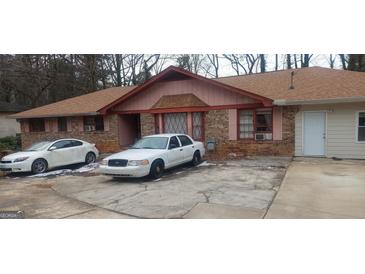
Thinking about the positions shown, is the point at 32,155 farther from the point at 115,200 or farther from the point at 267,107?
the point at 267,107

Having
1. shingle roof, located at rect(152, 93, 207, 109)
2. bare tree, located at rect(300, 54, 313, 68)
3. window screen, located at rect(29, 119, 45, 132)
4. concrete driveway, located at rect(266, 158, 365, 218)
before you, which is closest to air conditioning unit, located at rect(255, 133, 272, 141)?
concrete driveway, located at rect(266, 158, 365, 218)

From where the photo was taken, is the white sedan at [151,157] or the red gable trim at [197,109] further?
the red gable trim at [197,109]

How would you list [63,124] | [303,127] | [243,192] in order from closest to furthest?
[243,192] < [303,127] < [63,124]

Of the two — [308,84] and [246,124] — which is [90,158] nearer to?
[246,124]

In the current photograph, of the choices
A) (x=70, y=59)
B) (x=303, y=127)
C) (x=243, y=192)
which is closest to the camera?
(x=243, y=192)

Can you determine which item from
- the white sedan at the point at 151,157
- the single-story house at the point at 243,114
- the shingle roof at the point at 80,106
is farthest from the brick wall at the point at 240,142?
the shingle roof at the point at 80,106

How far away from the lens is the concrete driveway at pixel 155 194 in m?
6.16

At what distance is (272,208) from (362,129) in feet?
28.5

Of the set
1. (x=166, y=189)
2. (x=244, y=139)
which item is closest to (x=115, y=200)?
(x=166, y=189)

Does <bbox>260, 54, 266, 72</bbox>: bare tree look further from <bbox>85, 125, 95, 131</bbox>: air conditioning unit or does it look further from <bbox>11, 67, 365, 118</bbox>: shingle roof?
<bbox>85, 125, 95, 131</bbox>: air conditioning unit

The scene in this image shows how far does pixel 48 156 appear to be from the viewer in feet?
40.0

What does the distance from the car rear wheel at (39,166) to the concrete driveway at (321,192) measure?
947cm

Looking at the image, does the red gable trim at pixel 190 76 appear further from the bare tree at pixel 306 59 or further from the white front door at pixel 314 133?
the bare tree at pixel 306 59

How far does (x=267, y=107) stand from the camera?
13.5 meters
